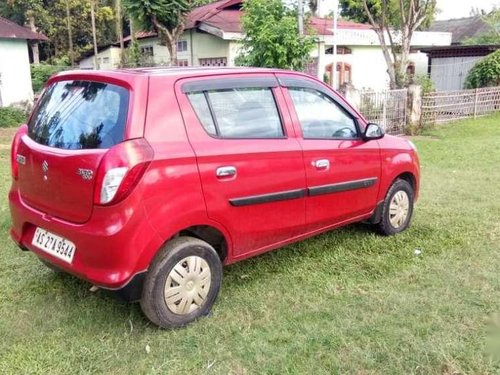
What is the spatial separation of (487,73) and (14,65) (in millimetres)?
15589

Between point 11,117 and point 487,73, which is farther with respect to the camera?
point 487,73

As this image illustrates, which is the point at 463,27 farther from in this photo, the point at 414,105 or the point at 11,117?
the point at 11,117

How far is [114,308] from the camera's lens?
3451 millimetres

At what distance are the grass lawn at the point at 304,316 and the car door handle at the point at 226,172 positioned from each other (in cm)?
95

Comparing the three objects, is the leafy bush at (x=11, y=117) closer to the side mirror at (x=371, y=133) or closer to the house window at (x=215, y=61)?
the house window at (x=215, y=61)

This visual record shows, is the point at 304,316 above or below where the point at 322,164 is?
below

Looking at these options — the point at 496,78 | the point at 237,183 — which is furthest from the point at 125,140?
the point at 496,78

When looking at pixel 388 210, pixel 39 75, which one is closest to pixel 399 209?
pixel 388 210

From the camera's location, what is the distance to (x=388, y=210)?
183 inches

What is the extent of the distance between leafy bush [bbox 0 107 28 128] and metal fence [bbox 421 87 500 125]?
11910mm

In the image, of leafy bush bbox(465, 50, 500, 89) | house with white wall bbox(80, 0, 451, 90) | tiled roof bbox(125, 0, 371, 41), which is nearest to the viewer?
leafy bush bbox(465, 50, 500, 89)

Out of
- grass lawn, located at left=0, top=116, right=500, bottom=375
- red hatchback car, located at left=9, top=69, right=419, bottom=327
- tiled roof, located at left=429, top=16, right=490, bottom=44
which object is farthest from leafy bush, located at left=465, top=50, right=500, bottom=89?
tiled roof, located at left=429, top=16, right=490, bottom=44

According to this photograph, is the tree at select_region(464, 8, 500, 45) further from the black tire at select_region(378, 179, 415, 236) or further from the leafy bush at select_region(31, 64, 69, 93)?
the black tire at select_region(378, 179, 415, 236)

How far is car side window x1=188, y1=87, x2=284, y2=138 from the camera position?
3.23 metres
